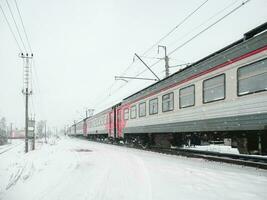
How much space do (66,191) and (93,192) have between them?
22.6 inches

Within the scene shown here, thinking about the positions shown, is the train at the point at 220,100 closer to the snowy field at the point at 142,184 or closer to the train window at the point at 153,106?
the train window at the point at 153,106

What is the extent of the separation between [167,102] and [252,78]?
215 inches

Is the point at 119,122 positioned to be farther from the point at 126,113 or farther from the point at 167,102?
the point at 167,102

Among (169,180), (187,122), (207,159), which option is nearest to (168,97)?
(187,122)

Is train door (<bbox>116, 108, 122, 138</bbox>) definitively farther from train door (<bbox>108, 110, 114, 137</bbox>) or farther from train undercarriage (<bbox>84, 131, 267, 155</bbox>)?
train undercarriage (<bbox>84, 131, 267, 155</bbox>)

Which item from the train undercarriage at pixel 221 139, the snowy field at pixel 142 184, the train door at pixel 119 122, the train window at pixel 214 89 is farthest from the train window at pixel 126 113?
the snowy field at pixel 142 184

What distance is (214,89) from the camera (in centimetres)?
991

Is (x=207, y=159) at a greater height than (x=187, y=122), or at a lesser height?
lesser

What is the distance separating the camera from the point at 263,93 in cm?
775

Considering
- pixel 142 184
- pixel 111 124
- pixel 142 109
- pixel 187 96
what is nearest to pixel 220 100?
pixel 187 96

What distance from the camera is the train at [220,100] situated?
26.3 feet

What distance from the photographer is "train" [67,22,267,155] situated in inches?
316

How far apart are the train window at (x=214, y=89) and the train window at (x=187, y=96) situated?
0.80 metres

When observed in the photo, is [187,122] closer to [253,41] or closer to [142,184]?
[253,41]
